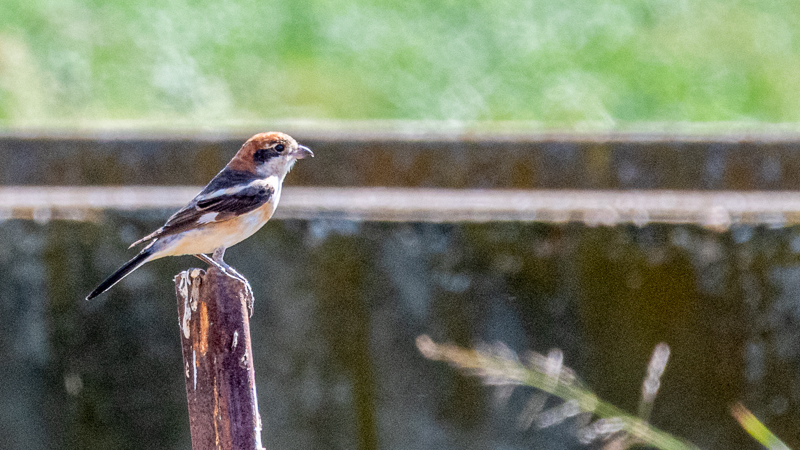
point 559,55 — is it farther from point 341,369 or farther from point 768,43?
point 341,369

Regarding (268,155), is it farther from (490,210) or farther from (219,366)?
(219,366)

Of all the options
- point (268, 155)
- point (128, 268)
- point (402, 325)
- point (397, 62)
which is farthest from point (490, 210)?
point (397, 62)

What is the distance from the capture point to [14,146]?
25.1ft

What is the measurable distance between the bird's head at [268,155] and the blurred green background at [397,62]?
657cm

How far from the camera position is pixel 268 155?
336 centimetres

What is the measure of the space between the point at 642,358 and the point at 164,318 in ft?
6.23

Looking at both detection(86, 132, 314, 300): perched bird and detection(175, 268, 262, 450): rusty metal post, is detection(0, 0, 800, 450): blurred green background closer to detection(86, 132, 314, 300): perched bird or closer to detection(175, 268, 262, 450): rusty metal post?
detection(86, 132, 314, 300): perched bird

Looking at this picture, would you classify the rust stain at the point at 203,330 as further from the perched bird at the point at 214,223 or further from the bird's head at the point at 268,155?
the bird's head at the point at 268,155

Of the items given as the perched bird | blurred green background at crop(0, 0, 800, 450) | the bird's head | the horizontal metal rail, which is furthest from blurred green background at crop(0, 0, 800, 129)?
the perched bird

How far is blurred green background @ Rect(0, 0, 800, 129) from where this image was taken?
10.1 meters

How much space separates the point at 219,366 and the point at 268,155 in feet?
3.73

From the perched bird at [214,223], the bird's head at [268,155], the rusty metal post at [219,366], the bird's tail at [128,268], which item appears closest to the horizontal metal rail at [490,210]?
the bird's head at [268,155]

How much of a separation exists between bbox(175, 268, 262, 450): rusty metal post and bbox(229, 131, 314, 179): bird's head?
891 mm

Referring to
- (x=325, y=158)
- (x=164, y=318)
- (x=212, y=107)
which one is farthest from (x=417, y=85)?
(x=164, y=318)
